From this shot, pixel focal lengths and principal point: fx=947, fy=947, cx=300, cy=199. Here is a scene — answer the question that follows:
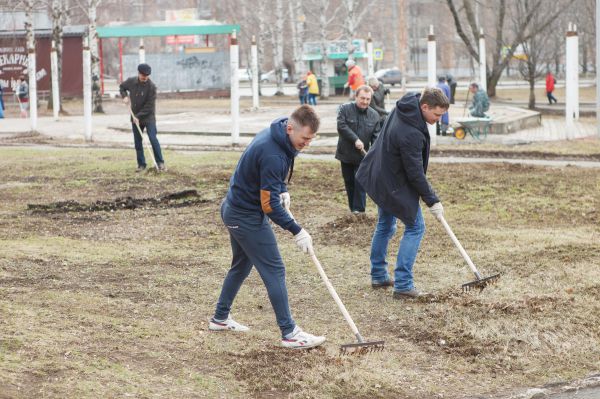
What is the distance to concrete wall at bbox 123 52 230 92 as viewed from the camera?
49.7 m

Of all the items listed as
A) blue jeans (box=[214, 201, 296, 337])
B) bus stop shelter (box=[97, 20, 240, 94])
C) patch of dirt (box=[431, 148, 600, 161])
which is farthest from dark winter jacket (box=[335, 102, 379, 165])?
bus stop shelter (box=[97, 20, 240, 94])

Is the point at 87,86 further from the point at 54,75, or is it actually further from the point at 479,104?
the point at 479,104

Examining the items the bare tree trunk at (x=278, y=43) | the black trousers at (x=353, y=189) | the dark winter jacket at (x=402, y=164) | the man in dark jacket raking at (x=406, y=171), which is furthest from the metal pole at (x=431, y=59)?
the bare tree trunk at (x=278, y=43)

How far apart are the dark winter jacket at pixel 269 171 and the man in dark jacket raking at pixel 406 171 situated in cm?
173

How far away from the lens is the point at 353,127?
1107 cm

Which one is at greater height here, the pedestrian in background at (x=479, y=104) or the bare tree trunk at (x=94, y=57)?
the bare tree trunk at (x=94, y=57)

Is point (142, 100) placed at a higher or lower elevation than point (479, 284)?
higher

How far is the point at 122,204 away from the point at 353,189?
337cm

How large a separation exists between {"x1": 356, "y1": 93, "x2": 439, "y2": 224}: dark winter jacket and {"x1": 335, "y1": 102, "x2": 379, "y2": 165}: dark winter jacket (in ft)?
9.25

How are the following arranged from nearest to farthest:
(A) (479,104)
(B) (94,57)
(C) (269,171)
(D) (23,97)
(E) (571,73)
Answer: (C) (269,171) < (E) (571,73) < (A) (479,104) < (D) (23,97) < (B) (94,57)

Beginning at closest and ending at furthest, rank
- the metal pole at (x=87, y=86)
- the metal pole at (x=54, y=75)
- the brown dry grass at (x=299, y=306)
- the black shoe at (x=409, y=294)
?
the brown dry grass at (x=299, y=306), the black shoe at (x=409, y=294), the metal pole at (x=87, y=86), the metal pole at (x=54, y=75)

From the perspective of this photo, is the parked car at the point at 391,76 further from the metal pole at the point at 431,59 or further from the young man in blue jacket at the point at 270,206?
the young man in blue jacket at the point at 270,206

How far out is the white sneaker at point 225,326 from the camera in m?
7.02

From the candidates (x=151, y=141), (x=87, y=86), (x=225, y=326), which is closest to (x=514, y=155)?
(x=151, y=141)
